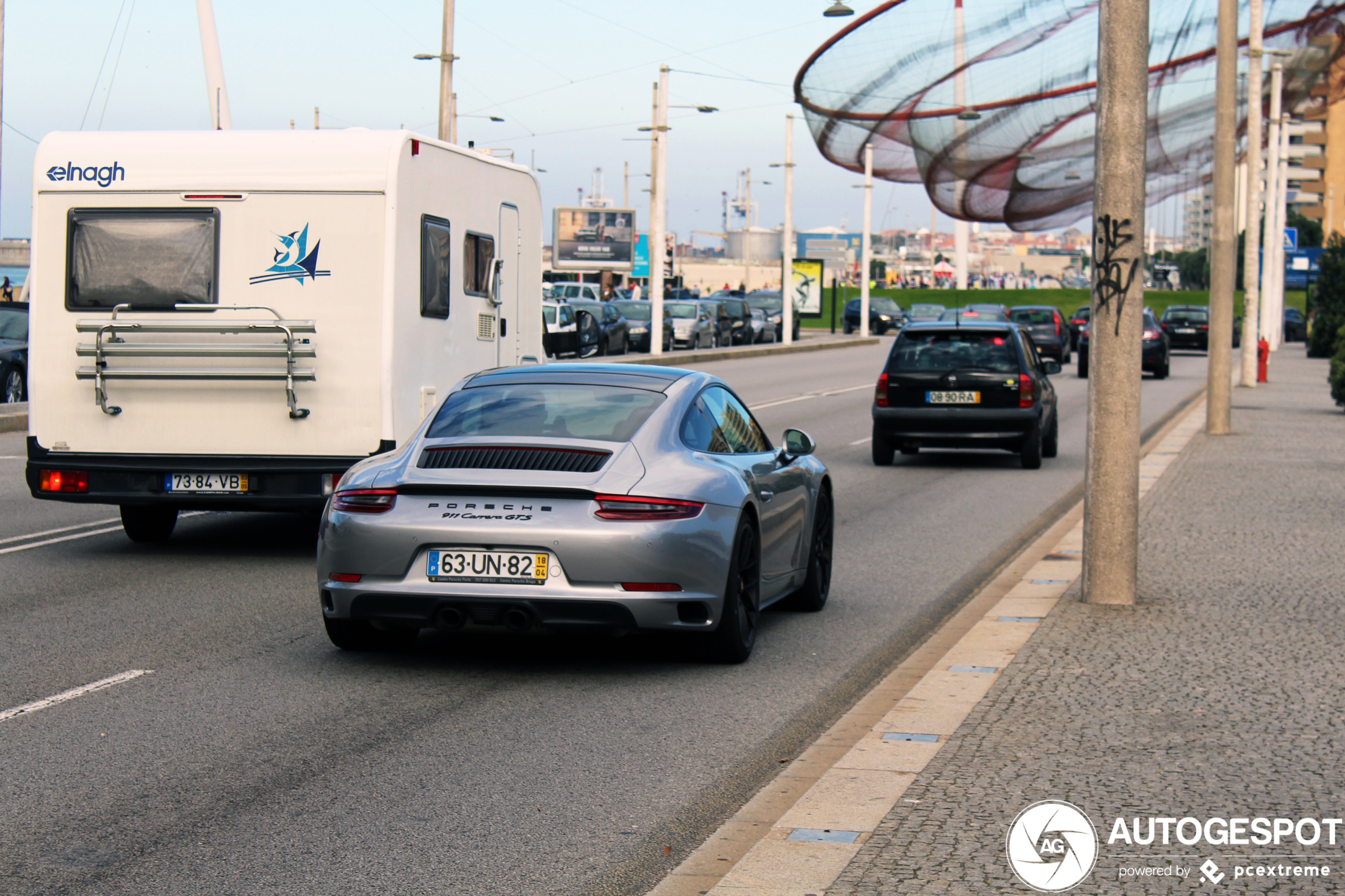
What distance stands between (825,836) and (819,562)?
4.50m

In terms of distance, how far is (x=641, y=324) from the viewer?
5062cm

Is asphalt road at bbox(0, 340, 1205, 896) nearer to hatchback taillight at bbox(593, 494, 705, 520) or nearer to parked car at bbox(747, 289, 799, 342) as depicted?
hatchback taillight at bbox(593, 494, 705, 520)

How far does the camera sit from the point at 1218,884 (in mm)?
4285

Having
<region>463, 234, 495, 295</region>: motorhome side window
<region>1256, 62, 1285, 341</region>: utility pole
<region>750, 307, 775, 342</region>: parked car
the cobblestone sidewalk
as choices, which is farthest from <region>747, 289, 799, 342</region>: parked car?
the cobblestone sidewalk

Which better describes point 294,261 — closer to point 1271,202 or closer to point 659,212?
point 659,212

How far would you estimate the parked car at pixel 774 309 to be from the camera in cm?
6450

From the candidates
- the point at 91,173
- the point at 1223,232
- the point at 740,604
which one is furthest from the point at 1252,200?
the point at 740,604

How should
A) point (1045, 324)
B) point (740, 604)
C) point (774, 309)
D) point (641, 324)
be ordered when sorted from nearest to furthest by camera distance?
point (740, 604) < point (1045, 324) < point (641, 324) < point (774, 309)

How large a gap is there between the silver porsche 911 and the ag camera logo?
233 cm

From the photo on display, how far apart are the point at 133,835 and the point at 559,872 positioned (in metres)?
1.34

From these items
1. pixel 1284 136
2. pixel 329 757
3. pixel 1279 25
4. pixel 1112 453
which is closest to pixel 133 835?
pixel 329 757

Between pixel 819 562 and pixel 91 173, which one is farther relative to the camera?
pixel 91 173

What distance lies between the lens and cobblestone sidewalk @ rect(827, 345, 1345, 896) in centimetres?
445

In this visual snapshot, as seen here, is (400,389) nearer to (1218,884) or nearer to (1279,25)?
(1218,884)
